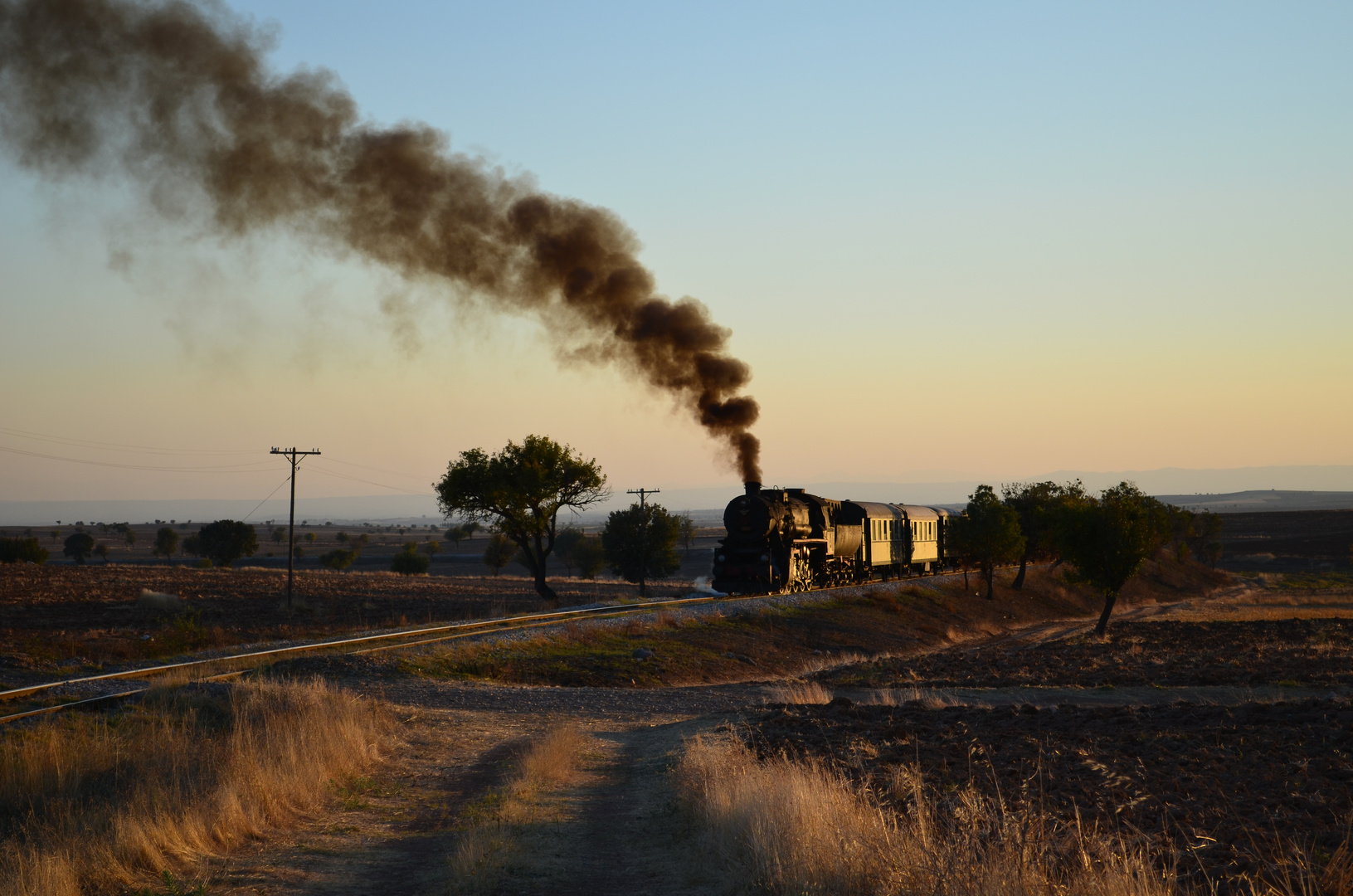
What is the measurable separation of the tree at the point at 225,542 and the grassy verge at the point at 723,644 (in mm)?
81434

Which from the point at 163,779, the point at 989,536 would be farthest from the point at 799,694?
the point at 989,536

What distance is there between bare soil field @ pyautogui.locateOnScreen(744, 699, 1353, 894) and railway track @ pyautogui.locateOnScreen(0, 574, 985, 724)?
1266 cm

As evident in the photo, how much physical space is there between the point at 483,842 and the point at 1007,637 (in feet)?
137

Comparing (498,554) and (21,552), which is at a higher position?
(21,552)

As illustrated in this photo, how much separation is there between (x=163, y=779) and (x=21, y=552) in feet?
327

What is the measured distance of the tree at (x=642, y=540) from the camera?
7662cm

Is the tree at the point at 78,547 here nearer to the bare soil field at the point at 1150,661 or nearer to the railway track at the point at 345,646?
the railway track at the point at 345,646

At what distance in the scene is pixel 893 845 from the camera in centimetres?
757

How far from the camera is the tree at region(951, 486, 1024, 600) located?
61156 millimetres

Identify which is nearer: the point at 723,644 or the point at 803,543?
the point at 723,644

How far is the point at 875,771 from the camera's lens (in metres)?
12.4

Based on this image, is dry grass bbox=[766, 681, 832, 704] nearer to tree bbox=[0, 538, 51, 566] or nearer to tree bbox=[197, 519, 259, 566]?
tree bbox=[0, 538, 51, 566]

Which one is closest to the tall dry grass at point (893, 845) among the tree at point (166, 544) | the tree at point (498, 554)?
the tree at point (498, 554)

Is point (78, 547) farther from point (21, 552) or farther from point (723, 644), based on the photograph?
point (723, 644)
